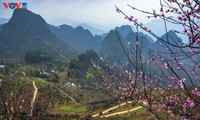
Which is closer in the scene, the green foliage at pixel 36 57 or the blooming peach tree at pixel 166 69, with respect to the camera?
the blooming peach tree at pixel 166 69

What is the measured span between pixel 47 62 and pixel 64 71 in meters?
22.4

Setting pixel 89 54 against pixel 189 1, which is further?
pixel 89 54

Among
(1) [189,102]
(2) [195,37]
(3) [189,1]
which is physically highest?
(3) [189,1]

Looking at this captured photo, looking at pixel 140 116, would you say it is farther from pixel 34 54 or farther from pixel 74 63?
pixel 34 54

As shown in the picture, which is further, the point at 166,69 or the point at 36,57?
the point at 36,57

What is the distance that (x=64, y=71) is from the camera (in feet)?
481

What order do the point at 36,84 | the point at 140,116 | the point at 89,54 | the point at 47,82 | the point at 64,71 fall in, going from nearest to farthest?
the point at 140,116 < the point at 36,84 < the point at 47,82 < the point at 64,71 < the point at 89,54

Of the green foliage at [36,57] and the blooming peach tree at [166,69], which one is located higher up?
the blooming peach tree at [166,69]

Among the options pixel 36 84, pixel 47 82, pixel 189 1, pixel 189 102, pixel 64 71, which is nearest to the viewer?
pixel 189 1

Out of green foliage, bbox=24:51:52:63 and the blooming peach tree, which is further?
green foliage, bbox=24:51:52:63

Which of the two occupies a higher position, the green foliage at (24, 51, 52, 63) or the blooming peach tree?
the blooming peach tree

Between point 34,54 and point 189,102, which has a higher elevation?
point 189,102

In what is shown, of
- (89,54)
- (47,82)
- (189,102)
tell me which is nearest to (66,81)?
(47,82)

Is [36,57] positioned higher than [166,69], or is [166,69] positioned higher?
[166,69]
